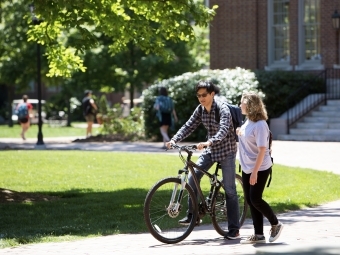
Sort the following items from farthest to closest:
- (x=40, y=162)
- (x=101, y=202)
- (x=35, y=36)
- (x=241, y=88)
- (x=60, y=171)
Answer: (x=241, y=88), (x=40, y=162), (x=60, y=171), (x=35, y=36), (x=101, y=202)

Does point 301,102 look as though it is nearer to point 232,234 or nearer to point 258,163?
point 232,234

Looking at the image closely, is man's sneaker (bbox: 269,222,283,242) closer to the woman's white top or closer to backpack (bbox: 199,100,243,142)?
the woman's white top

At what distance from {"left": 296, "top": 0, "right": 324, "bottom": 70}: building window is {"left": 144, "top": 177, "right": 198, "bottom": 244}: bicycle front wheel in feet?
72.9

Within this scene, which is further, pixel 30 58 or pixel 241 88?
pixel 30 58

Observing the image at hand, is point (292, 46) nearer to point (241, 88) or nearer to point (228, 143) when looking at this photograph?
point (241, 88)

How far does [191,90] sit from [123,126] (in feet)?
13.4

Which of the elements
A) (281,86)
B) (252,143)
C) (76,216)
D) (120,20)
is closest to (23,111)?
(281,86)

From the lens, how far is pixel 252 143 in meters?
9.83

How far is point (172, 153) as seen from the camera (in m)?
24.4

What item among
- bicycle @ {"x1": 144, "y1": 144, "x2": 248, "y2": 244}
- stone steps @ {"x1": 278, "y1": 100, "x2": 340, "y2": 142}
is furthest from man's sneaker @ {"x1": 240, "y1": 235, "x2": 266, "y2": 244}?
stone steps @ {"x1": 278, "y1": 100, "x2": 340, "y2": 142}

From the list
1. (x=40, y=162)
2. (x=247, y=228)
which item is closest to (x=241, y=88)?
(x=40, y=162)

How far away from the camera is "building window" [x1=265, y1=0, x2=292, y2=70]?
32.4 metres

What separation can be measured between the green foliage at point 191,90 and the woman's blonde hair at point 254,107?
18739mm

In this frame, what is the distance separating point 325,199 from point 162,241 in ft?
17.7
